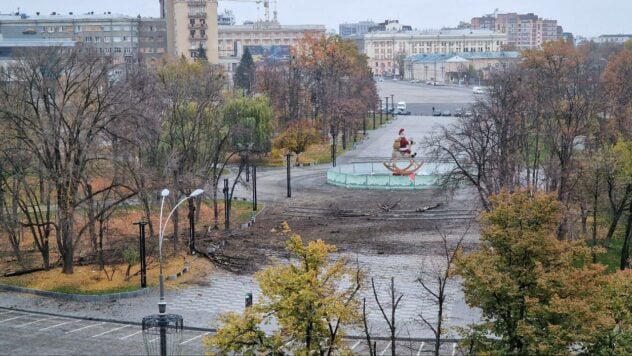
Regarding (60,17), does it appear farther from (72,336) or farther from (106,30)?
(72,336)

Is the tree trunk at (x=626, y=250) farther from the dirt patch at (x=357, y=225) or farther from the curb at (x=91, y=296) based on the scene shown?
the curb at (x=91, y=296)

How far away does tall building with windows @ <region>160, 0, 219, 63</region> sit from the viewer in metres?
115

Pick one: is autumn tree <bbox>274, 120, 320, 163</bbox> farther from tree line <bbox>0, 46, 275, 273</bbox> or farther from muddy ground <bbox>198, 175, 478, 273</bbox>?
tree line <bbox>0, 46, 275, 273</bbox>

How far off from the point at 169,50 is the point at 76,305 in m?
94.0

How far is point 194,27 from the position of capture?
116 metres

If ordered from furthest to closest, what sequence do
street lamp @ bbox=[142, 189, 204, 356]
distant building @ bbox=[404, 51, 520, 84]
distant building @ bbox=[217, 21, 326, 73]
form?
distant building @ bbox=[404, 51, 520, 84] < distant building @ bbox=[217, 21, 326, 73] < street lamp @ bbox=[142, 189, 204, 356]

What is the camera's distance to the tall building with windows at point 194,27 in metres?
115

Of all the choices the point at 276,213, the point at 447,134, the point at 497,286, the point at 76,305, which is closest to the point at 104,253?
the point at 76,305

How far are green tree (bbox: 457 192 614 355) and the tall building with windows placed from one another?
97210 mm

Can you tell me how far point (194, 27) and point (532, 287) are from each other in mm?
100474

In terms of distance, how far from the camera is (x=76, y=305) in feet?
100

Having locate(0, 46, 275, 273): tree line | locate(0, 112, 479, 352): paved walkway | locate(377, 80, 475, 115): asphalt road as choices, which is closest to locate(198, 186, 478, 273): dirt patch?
locate(0, 112, 479, 352): paved walkway

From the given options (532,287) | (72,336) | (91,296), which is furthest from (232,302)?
(532,287)

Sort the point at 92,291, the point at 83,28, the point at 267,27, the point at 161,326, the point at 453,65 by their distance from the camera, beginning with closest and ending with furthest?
the point at 161,326 < the point at 92,291 < the point at 83,28 < the point at 267,27 < the point at 453,65
